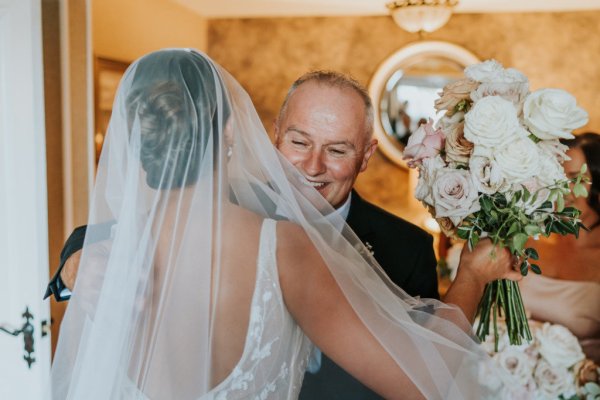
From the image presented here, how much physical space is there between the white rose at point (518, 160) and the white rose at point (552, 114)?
0.15ft

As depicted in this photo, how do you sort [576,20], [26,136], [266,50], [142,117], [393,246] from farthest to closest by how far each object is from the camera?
1. [266,50]
2. [576,20]
3. [26,136]
4. [393,246]
5. [142,117]

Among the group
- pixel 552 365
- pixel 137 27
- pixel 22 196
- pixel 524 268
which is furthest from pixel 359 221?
pixel 137 27

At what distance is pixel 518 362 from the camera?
222cm

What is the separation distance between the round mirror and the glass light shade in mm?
333

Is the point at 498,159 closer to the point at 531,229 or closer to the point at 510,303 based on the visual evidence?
the point at 531,229

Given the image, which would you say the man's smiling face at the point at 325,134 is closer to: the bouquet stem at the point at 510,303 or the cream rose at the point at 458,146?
the cream rose at the point at 458,146

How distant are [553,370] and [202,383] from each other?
165 centimetres

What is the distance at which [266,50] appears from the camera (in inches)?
190

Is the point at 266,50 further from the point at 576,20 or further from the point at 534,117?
the point at 534,117

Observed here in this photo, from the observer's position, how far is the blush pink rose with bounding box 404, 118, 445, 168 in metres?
1.46

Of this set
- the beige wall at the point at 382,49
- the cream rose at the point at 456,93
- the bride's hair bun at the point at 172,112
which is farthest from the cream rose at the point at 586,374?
the beige wall at the point at 382,49

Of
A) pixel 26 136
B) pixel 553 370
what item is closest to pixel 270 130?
pixel 26 136

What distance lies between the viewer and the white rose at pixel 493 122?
4.25ft

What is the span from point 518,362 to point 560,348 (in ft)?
0.57
